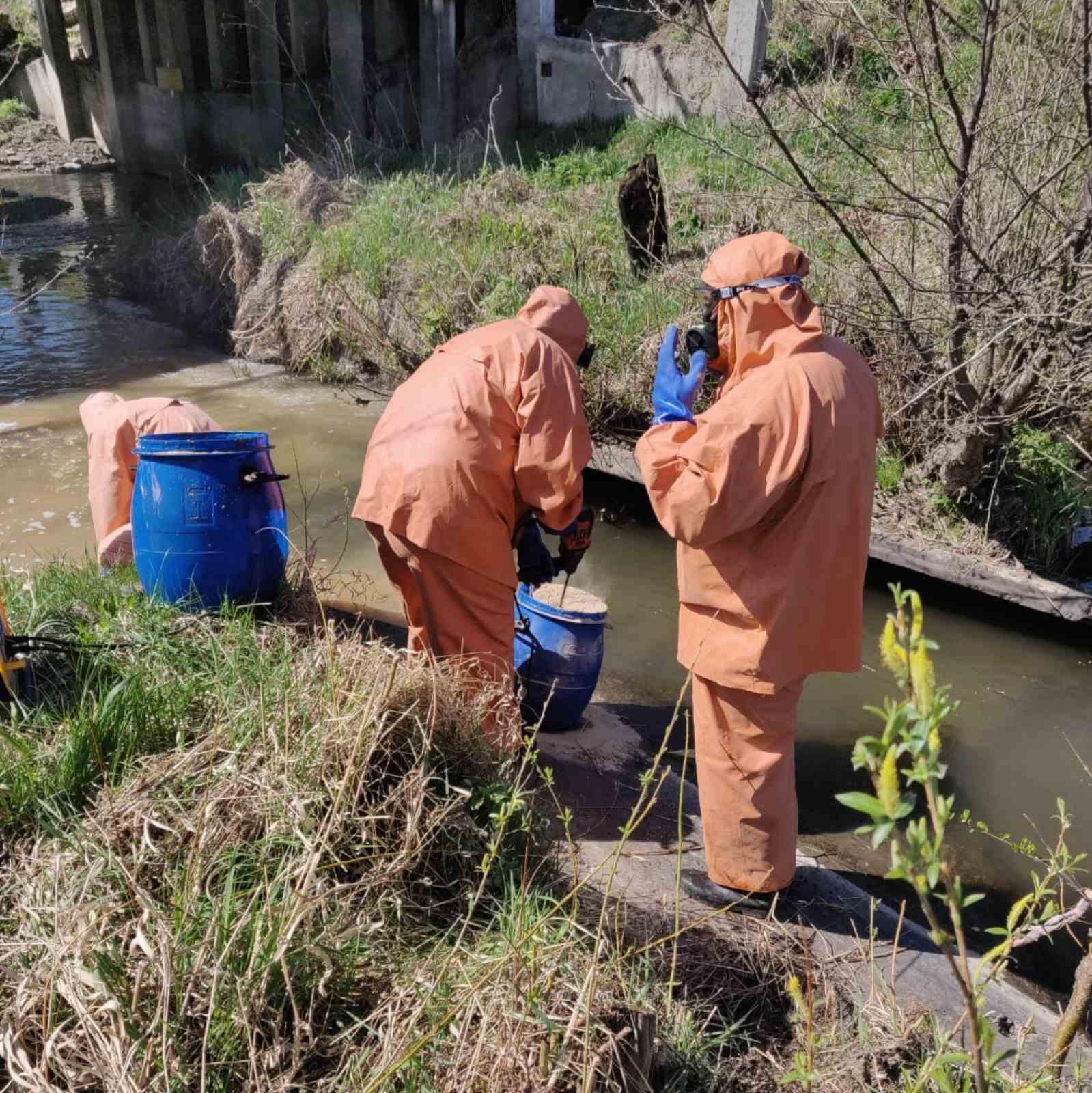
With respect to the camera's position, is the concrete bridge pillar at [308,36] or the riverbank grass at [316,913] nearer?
the riverbank grass at [316,913]

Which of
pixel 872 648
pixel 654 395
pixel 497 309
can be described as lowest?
pixel 872 648

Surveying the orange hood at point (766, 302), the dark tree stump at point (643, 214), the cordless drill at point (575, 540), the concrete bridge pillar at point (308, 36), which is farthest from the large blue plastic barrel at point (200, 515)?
the concrete bridge pillar at point (308, 36)

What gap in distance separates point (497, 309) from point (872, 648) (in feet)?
14.2

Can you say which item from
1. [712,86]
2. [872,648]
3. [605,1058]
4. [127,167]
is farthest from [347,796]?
[127,167]

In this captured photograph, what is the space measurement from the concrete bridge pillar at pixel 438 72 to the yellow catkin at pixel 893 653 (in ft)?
53.7

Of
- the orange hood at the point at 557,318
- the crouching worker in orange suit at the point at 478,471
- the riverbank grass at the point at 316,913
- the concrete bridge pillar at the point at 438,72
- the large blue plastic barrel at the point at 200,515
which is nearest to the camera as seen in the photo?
the riverbank grass at the point at 316,913

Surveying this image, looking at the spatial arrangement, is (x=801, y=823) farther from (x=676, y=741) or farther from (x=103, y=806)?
(x=103, y=806)

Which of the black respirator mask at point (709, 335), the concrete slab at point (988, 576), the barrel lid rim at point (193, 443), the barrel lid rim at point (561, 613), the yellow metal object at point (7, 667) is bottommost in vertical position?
the concrete slab at point (988, 576)

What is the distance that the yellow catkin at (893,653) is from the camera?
1.10 meters

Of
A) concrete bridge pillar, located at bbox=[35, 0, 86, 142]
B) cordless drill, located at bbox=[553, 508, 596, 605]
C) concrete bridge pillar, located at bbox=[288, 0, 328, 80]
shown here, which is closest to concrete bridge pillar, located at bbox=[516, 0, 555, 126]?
concrete bridge pillar, located at bbox=[288, 0, 328, 80]

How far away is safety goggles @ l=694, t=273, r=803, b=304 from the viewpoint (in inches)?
119

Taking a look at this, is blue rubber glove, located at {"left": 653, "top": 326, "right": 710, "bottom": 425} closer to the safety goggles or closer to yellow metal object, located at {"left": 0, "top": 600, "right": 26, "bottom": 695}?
the safety goggles

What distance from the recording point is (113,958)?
2.13 meters

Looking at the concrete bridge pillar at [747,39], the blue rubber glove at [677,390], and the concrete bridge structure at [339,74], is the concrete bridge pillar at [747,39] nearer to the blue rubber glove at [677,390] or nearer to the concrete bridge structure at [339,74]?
the concrete bridge structure at [339,74]
